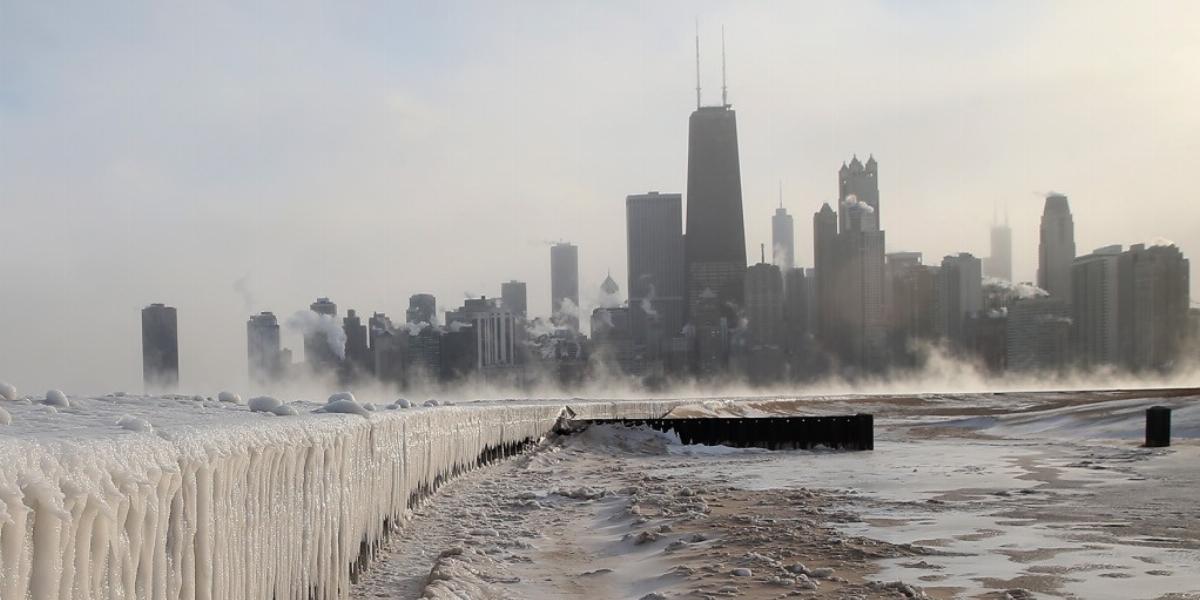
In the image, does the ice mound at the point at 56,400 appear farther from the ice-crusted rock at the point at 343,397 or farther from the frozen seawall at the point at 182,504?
the ice-crusted rock at the point at 343,397

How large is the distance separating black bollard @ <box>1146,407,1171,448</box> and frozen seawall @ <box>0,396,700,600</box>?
61.9ft

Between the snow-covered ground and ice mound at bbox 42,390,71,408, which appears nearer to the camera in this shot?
the snow-covered ground

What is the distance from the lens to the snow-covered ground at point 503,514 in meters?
3.94

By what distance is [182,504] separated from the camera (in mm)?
4543

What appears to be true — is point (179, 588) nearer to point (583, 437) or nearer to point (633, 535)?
point (633, 535)

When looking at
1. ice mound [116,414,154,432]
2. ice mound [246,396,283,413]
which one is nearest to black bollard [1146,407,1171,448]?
ice mound [246,396,283,413]

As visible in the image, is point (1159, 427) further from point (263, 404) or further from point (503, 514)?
point (263, 404)

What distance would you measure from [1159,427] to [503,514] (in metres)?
15.7

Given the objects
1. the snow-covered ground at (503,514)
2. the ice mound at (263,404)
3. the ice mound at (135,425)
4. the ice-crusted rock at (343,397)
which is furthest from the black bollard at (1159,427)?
the ice mound at (135,425)

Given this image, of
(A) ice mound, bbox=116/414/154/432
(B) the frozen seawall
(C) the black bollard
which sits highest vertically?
(A) ice mound, bbox=116/414/154/432

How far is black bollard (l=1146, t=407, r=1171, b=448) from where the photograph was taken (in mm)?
23047

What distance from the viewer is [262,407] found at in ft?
27.7

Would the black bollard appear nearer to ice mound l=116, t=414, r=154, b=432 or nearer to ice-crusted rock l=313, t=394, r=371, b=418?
ice-crusted rock l=313, t=394, r=371, b=418

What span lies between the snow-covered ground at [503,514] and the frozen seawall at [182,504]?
1 centimetres
